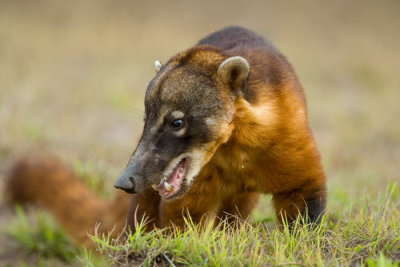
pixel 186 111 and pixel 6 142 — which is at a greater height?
pixel 186 111

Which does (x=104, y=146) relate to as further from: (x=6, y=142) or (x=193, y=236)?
(x=193, y=236)

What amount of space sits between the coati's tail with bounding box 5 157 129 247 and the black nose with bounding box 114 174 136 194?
226 centimetres

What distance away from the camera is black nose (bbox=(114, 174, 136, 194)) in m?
4.09

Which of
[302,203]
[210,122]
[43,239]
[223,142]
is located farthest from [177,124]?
[43,239]

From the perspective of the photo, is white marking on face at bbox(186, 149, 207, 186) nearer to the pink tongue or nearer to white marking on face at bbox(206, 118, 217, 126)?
the pink tongue

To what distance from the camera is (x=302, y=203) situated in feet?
15.8

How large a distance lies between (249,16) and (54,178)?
13318 mm

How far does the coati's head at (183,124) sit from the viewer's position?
4.23 metres

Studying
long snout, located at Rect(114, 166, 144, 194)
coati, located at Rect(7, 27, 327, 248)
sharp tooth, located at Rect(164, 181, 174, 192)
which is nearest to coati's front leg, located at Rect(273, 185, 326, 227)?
coati, located at Rect(7, 27, 327, 248)

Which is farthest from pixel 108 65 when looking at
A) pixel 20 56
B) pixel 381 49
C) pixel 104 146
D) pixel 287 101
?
pixel 287 101

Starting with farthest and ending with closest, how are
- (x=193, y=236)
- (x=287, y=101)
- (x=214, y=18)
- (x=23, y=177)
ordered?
(x=214, y=18) < (x=23, y=177) < (x=287, y=101) < (x=193, y=236)

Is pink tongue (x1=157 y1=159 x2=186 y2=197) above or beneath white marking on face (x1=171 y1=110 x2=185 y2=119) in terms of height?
beneath

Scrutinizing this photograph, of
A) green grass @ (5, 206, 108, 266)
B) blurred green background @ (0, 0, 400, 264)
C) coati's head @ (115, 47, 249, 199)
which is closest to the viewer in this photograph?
coati's head @ (115, 47, 249, 199)

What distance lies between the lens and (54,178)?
6.66 m
